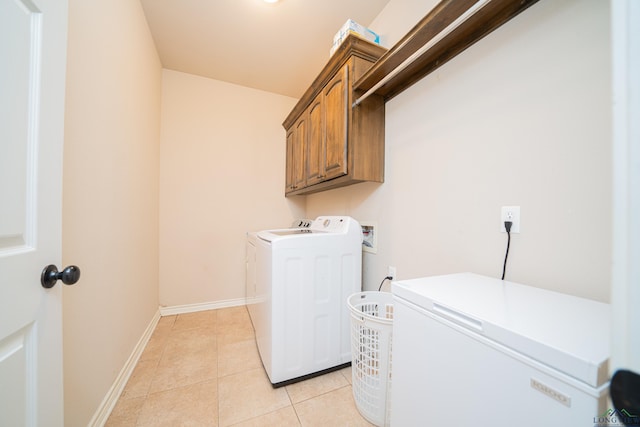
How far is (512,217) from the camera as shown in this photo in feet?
3.10

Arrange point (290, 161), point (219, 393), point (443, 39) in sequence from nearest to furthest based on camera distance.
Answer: point (443, 39), point (219, 393), point (290, 161)

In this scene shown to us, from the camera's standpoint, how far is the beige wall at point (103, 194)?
38.8 inches

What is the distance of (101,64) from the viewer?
121 cm

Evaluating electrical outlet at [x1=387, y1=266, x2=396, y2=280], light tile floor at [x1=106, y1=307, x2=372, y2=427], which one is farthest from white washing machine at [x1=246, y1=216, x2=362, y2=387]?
electrical outlet at [x1=387, y1=266, x2=396, y2=280]

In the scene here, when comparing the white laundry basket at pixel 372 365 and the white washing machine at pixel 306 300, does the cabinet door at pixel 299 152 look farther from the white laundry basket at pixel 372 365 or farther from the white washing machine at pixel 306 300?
the white laundry basket at pixel 372 365

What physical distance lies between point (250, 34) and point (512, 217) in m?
2.44

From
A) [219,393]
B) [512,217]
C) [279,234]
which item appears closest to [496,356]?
[512,217]

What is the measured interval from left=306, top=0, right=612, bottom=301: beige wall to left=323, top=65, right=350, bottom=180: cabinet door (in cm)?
40

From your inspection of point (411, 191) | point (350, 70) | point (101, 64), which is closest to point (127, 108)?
point (101, 64)

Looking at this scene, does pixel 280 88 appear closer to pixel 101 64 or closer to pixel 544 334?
pixel 101 64

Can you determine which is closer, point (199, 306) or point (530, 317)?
point (530, 317)

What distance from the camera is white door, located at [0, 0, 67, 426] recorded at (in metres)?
0.51

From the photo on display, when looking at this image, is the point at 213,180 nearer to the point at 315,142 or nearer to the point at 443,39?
the point at 315,142

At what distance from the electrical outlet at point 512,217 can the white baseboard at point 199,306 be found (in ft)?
9.15
